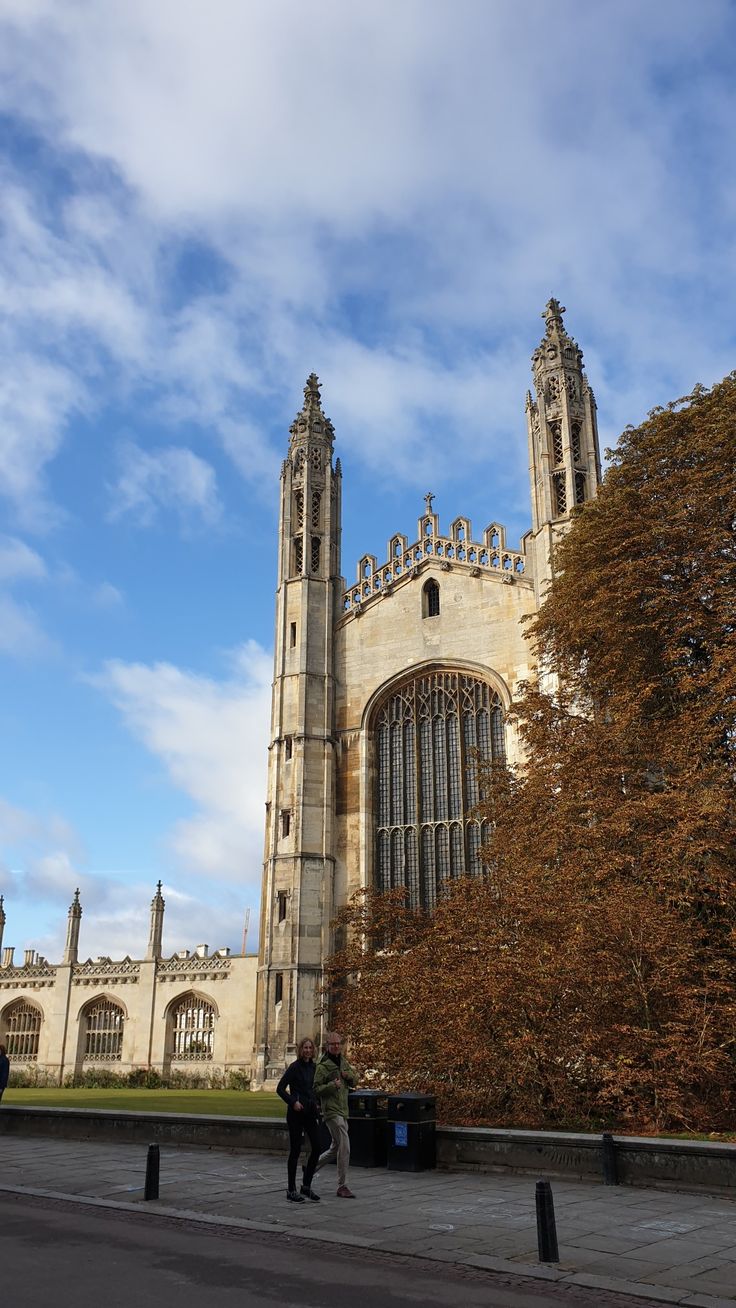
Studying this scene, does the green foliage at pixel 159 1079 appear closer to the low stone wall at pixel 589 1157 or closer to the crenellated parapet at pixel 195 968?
the crenellated parapet at pixel 195 968

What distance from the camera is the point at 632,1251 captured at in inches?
284

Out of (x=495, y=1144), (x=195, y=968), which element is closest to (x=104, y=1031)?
(x=195, y=968)

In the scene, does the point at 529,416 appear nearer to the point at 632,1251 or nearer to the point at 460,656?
the point at 460,656

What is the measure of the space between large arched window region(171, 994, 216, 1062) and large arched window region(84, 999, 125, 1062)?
7.79ft

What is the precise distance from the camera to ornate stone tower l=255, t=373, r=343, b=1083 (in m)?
27.3

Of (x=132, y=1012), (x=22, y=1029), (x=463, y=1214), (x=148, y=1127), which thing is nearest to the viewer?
(x=463, y=1214)

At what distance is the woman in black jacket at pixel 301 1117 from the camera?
9531mm

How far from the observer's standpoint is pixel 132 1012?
3406cm

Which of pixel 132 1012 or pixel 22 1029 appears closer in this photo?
pixel 132 1012

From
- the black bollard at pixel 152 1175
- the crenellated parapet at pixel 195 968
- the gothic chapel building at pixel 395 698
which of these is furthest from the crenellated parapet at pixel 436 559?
the black bollard at pixel 152 1175

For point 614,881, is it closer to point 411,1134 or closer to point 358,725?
point 411,1134

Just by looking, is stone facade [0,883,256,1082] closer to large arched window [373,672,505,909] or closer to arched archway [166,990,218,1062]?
arched archway [166,990,218,1062]

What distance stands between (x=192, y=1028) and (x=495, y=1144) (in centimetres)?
2390

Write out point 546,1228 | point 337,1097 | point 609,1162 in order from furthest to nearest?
point 337,1097, point 609,1162, point 546,1228
